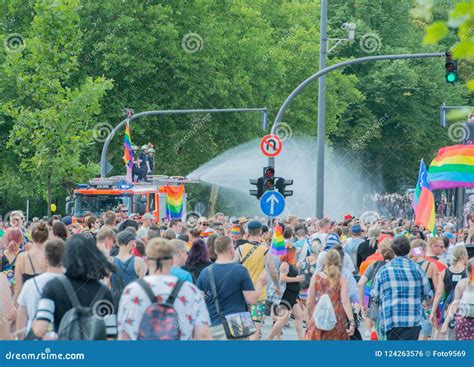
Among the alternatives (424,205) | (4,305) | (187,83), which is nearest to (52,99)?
(424,205)

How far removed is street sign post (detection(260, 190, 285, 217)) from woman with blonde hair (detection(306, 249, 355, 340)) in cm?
1056

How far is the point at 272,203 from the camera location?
2355cm

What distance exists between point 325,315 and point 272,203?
10955 mm

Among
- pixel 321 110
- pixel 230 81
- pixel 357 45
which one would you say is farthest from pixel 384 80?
pixel 321 110

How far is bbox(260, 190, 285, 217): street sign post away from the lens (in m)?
23.5

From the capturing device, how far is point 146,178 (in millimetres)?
34875

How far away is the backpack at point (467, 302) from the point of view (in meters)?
12.6

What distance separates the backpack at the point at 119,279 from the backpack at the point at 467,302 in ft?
10.7

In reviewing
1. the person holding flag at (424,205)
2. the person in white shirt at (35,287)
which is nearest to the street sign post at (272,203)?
the person holding flag at (424,205)

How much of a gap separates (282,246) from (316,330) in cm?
330

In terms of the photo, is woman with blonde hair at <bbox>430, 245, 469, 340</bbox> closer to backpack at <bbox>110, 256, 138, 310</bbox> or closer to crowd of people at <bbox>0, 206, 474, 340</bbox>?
crowd of people at <bbox>0, 206, 474, 340</bbox>

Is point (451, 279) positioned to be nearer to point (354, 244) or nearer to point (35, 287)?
point (354, 244)

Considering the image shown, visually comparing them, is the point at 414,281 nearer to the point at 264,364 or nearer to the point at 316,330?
the point at 316,330

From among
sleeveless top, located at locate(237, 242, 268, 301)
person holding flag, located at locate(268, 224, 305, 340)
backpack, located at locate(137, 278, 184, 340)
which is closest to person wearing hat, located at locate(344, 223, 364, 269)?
person holding flag, located at locate(268, 224, 305, 340)
